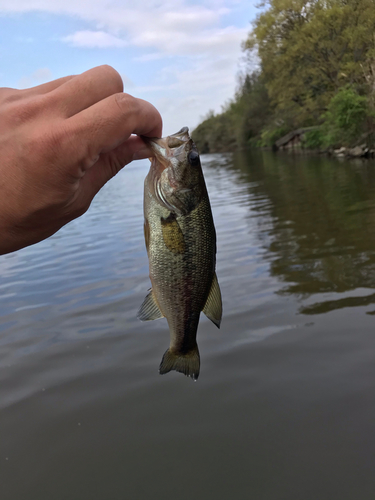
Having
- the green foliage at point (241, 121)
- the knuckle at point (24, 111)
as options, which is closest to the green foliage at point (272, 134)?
the green foliage at point (241, 121)

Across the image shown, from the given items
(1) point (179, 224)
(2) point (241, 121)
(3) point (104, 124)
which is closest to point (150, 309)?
(1) point (179, 224)

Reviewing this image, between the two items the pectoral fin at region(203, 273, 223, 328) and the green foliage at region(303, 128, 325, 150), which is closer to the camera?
the pectoral fin at region(203, 273, 223, 328)

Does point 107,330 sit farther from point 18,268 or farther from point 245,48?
point 245,48

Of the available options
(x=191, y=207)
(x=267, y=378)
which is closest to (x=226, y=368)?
(x=267, y=378)

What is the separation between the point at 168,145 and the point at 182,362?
51.7 inches

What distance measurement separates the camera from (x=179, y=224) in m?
2.47

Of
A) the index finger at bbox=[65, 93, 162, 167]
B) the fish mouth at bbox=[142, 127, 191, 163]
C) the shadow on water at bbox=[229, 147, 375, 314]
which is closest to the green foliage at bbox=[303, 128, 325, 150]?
the shadow on water at bbox=[229, 147, 375, 314]

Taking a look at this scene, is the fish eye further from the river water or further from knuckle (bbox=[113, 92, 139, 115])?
the river water

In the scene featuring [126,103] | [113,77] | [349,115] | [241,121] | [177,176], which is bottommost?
[177,176]

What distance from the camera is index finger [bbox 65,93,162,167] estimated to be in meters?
1.81

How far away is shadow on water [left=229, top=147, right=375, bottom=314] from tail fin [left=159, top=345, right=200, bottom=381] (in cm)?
466

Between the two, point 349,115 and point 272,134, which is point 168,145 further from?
point 272,134

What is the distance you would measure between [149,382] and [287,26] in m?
46.6

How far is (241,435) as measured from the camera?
457 cm
